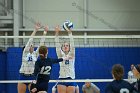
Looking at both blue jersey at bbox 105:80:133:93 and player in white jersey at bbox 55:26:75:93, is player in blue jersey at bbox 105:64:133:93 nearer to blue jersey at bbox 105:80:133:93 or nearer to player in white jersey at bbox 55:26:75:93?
blue jersey at bbox 105:80:133:93

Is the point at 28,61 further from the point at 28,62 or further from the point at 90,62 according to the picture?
the point at 90,62

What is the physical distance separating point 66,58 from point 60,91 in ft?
2.67

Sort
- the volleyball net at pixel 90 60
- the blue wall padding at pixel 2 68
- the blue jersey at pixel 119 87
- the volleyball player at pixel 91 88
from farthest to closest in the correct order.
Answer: the blue wall padding at pixel 2 68 → the volleyball net at pixel 90 60 → the volleyball player at pixel 91 88 → the blue jersey at pixel 119 87

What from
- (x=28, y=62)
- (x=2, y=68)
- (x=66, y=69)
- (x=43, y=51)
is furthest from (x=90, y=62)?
(x=43, y=51)

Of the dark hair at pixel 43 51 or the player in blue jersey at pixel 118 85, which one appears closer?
the player in blue jersey at pixel 118 85

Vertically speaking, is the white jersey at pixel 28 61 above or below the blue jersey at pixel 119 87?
above

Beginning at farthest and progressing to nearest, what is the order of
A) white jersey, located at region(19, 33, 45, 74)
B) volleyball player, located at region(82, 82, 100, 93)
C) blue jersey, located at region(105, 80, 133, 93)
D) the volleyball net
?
the volleyball net, volleyball player, located at region(82, 82, 100, 93), white jersey, located at region(19, 33, 45, 74), blue jersey, located at region(105, 80, 133, 93)

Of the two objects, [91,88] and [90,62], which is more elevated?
[90,62]

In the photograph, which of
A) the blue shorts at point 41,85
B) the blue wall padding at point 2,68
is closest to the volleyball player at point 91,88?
the blue shorts at point 41,85

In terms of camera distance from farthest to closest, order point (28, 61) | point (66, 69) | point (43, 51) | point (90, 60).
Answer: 1. point (90, 60)
2. point (28, 61)
3. point (66, 69)
4. point (43, 51)

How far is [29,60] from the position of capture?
27.9 feet

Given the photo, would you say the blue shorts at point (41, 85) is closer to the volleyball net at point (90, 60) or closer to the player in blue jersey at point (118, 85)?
the player in blue jersey at point (118, 85)

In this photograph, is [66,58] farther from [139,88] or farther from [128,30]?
[128,30]

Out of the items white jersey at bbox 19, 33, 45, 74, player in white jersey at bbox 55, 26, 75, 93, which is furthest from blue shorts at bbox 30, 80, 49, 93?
white jersey at bbox 19, 33, 45, 74
